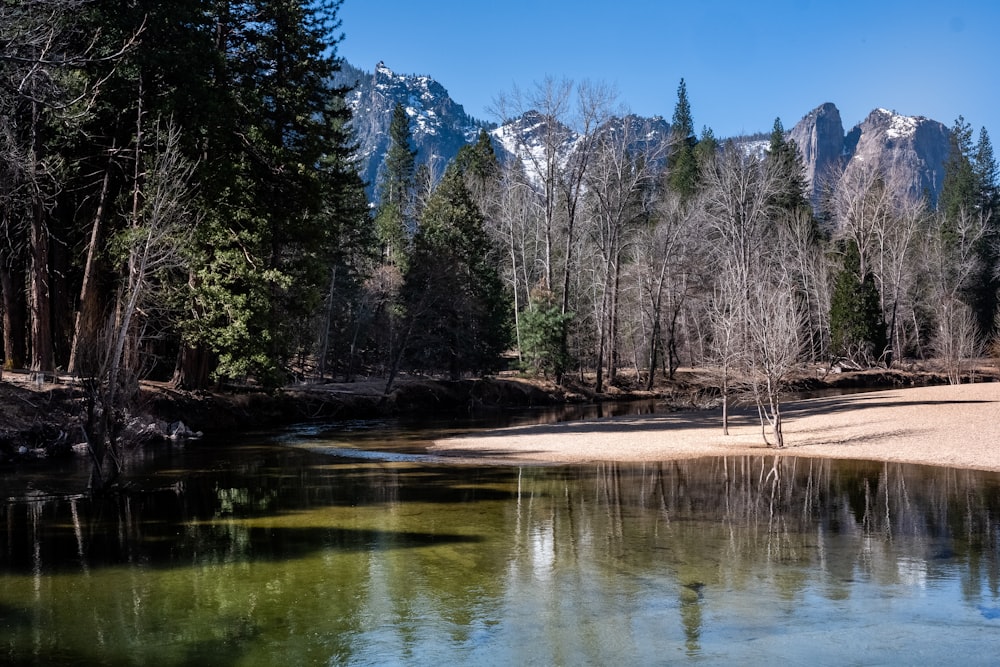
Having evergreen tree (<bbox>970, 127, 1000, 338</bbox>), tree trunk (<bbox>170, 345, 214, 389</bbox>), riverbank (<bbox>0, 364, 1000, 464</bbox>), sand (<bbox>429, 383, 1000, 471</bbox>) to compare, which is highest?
evergreen tree (<bbox>970, 127, 1000, 338</bbox>)

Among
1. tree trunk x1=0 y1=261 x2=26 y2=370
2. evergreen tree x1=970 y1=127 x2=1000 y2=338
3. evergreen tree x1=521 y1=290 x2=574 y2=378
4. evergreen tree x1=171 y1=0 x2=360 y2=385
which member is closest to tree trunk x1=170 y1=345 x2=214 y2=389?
evergreen tree x1=171 y1=0 x2=360 y2=385

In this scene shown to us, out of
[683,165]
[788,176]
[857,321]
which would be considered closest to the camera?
[857,321]

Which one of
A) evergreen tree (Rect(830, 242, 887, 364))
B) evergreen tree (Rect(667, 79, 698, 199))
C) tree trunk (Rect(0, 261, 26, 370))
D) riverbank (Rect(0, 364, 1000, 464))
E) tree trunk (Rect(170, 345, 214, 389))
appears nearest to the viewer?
riverbank (Rect(0, 364, 1000, 464))

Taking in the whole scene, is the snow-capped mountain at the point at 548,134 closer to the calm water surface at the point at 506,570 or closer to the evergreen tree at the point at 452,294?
the evergreen tree at the point at 452,294

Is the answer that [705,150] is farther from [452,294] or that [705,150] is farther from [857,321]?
[452,294]

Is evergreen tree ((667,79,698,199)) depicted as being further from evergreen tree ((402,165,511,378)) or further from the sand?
the sand

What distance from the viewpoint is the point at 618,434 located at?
1061 inches

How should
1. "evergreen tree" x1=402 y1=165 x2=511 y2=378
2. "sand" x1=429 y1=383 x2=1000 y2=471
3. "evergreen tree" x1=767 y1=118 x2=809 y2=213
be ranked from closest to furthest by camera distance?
"sand" x1=429 y1=383 x2=1000 y2=471 → "evergreen tree" x1=402 y1=165 x2=511 y2=378 → "evergreen tree" x1=767 y1=118 x2=809 y2=213

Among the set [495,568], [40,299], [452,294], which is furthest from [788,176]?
[495,568]

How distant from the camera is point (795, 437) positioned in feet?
82.2

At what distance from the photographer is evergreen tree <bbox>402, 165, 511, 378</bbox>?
41375 mm

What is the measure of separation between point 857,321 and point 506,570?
172ft

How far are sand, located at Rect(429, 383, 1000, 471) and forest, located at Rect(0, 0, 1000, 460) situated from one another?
7.10ft

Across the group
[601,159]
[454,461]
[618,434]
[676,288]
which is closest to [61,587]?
[454,461]
